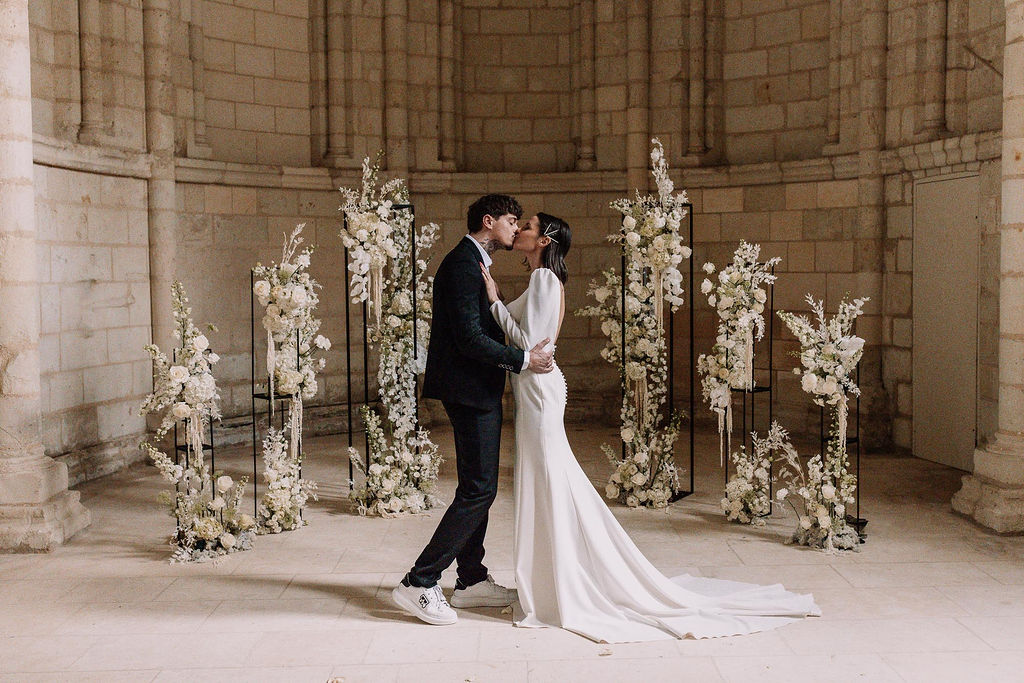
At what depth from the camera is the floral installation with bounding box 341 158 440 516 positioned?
5.76 metres

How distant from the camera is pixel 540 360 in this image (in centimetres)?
392

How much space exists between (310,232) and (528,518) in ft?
17.1

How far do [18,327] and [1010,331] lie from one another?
5186 mm

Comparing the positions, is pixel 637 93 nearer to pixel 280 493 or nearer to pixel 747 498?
pixel 747 498

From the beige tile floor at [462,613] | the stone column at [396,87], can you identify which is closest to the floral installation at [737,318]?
the beige tile floor at [462,613]

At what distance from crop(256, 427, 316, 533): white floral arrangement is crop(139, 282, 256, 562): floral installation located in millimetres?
265

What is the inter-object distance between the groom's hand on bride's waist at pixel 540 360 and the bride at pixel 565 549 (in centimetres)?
4

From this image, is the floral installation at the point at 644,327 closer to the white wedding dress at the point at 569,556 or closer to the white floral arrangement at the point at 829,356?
the white floral arrangement at the point at 829,356

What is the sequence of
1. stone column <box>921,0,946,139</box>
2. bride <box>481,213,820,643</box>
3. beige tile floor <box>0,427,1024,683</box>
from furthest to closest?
stone column <box>921,0,946,139</box> < bride <box>481,213,820,643</box> < beige tile floor <box>0,427,1024,683</box>

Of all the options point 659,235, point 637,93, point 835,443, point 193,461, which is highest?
point 637,93

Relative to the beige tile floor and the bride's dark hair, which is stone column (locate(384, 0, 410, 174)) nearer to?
the beige tile floor

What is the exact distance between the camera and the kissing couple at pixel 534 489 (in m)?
3.85

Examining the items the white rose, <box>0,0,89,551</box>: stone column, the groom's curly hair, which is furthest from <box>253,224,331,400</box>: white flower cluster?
the groom's curly hair

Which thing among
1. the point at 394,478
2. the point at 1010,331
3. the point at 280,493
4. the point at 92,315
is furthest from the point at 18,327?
the point at 1010,331
